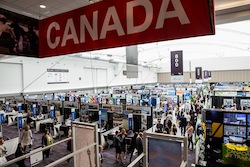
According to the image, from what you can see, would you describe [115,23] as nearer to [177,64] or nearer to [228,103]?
[177,64]

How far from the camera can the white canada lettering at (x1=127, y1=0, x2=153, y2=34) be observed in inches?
90.4

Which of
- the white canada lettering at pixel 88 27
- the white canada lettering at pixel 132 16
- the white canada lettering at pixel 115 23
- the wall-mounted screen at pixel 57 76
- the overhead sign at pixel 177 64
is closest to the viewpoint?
the white canada lettering at pixel 115 23

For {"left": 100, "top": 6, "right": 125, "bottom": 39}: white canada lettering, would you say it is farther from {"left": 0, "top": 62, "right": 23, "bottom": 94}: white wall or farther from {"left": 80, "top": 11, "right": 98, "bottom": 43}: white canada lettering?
{"left": 0, "top": 62, "right": 23, "bottom": 94}: white wall

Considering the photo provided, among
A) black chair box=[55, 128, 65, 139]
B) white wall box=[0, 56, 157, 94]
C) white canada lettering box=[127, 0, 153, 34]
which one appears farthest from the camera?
white wall box=[0, 56, 157, 94]

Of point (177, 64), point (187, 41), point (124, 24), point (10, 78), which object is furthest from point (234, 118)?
point (187, 41)

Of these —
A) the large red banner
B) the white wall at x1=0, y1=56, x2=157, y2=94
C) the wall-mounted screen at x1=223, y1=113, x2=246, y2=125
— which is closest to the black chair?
the white wall at x1=0, y1=56, x2=157, y2=94

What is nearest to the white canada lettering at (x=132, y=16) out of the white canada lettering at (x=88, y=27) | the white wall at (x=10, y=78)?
the white canada lettering at (x=88, y=27)

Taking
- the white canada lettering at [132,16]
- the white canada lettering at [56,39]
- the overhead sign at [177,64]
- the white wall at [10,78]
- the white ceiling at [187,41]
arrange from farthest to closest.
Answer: the white wall at [10,78] → the overhead sign at [177,64] → the white ceiling at [187,41] → the white canada lettering at [56,39] → the white canada lettering at [132,16]

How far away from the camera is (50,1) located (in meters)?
5.16

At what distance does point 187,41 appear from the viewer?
78.5 ft

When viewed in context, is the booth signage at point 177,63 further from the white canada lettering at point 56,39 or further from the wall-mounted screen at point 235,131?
the white canada lettering at point 56,39

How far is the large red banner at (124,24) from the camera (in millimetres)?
2043

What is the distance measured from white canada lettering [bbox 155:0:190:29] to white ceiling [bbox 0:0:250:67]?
2.78 meters

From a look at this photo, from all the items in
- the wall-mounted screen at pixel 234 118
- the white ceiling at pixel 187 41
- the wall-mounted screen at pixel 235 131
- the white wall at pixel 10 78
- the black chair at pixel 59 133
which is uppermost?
the white ceiling at pixel 187 41
